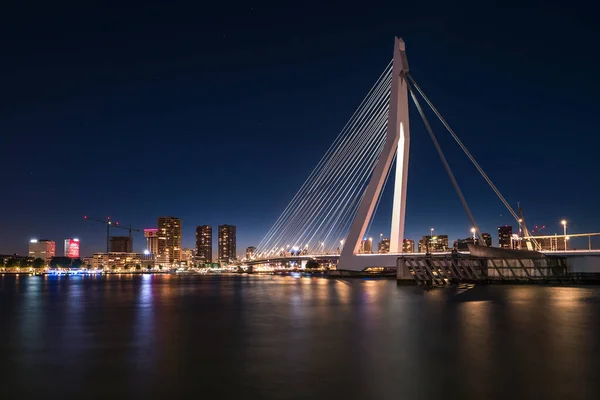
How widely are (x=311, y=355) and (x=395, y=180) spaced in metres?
39.5

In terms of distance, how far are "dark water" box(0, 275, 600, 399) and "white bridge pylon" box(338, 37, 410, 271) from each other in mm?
25706

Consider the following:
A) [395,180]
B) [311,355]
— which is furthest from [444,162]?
[311,355]

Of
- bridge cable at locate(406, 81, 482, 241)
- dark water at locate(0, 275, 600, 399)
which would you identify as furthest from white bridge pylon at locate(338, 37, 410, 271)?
dark water at locate(0, 275, 600, 399)

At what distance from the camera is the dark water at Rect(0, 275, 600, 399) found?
9992 mm

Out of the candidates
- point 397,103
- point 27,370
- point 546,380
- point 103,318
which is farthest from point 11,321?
point 397,103

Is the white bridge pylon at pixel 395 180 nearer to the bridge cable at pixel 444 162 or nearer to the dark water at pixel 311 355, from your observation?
the bridge cable at pixel 444 162

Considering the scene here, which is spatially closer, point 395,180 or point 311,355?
point 311,355

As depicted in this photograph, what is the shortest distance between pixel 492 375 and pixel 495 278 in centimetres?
4143

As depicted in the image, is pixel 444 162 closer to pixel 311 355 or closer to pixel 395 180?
pixel 395 180

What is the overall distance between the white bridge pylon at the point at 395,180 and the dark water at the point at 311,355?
25706 millimetres

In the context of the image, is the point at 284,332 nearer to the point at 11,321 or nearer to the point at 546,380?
the point at 546,380

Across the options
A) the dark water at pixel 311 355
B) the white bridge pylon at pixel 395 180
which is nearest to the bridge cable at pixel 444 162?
the white bridge pylon at pixel 395 180

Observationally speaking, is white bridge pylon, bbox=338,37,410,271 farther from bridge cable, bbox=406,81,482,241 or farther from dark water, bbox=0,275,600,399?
dark water, bbox=0,275,600,399

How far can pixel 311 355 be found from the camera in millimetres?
13797
